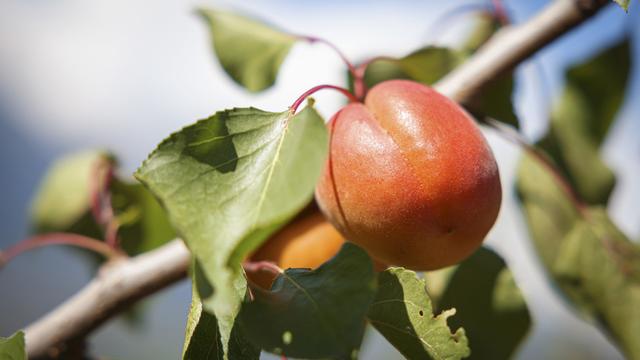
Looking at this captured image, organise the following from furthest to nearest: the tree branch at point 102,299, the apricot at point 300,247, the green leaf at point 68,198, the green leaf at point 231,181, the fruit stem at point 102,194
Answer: the green leaf at point 68,198 < the fruit stem at point 102,194 < the tree branch at point 102,299 < the apricot at point 300,247 < the green leaf at point 231,181

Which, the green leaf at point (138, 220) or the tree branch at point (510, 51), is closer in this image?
the tree branch at point (510, 51)

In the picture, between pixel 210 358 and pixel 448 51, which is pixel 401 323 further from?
pixel 448 51

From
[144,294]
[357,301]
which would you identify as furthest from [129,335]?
[357,301]

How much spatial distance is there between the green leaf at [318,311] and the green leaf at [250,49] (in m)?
0.40

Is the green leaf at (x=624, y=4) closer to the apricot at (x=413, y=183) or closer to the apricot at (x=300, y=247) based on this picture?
the apricot at (x=413, y=183)

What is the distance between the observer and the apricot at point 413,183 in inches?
18.9

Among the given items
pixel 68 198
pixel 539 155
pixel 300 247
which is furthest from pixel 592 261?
pixel 68 198

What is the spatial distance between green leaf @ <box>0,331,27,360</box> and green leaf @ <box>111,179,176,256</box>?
21.1 inches

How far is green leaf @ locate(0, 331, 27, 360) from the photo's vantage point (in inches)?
19.9

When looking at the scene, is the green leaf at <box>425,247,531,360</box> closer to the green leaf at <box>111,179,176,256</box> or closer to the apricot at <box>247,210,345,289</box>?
the apricot at <box>247,210,345,289</box>

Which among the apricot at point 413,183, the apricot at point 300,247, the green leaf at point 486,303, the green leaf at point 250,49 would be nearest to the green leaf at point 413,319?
the apricot at point 413,183

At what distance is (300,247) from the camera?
643mm

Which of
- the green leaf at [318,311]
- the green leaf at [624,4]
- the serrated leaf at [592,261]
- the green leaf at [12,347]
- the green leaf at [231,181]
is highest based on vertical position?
the green leaf at [624,4]

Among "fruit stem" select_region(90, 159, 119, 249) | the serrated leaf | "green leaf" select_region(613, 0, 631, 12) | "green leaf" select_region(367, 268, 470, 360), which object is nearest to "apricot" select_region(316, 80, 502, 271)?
"green leaf" select_region(367, 268, 470, 360)
